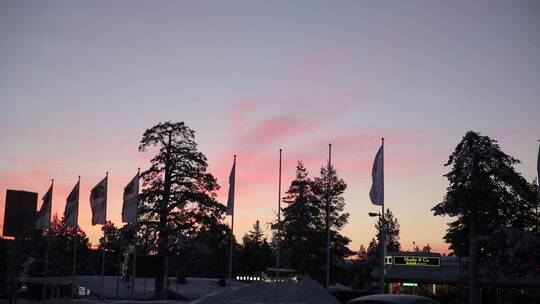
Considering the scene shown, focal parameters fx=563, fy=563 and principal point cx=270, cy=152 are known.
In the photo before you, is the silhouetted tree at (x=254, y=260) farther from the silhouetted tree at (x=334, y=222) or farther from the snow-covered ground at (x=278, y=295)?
the snow-covered ground at (x=278, y=295)

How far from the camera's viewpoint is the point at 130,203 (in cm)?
3950

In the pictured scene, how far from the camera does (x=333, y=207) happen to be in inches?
2665

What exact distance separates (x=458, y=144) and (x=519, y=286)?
18806 mm

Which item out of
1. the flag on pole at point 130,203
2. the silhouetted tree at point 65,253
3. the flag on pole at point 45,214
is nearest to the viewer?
the flag on pole at point 130,203

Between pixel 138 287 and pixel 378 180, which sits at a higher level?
pixel 378 180

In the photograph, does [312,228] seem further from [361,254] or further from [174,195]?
[361,254]

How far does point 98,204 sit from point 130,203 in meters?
3.42

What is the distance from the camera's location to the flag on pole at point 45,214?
43.7m

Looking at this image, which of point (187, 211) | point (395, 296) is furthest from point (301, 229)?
point (395, 296)

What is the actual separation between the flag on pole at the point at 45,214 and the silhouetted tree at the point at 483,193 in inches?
1229

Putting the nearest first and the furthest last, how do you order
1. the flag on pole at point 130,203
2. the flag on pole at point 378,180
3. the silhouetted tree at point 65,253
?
the flag on pole at point 378,180 < the flag on pole at point 130,203 < the silhouetted tree at point 65,253

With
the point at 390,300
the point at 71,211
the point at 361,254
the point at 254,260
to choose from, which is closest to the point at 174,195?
the point at 71,211

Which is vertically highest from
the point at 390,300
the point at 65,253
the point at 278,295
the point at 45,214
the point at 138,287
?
the point at 45,214

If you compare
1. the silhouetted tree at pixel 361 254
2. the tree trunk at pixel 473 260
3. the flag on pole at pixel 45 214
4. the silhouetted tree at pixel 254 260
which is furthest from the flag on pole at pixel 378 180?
the silhouetted tree at pixel 361 254
